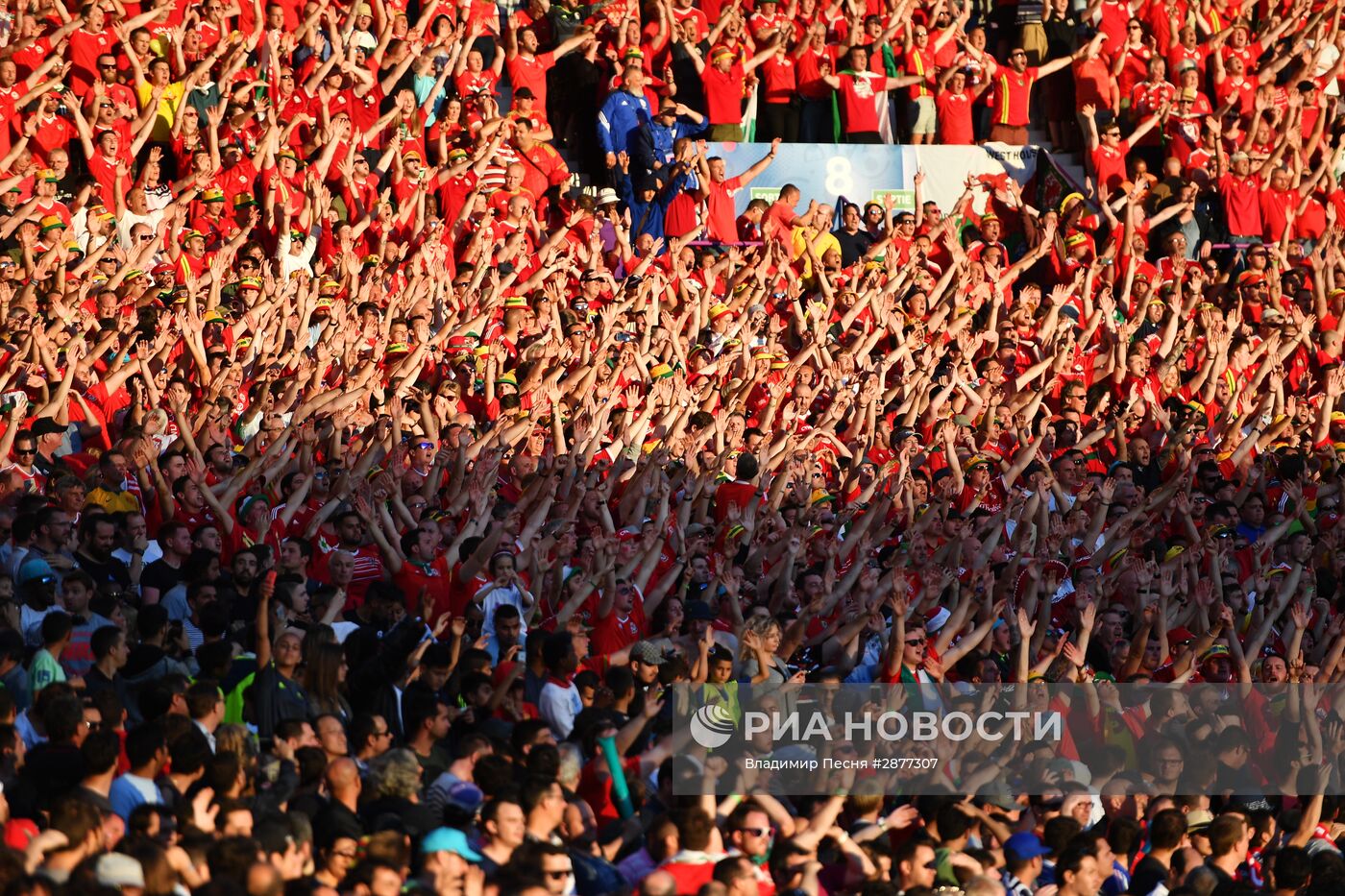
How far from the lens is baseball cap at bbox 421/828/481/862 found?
263 inches

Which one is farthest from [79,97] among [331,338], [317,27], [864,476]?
[864,476]

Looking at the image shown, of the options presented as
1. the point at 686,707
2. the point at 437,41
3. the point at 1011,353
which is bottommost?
the point at 1011,353

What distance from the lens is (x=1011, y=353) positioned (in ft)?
49.1

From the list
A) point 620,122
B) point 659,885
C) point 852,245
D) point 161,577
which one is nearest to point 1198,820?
point 659,885

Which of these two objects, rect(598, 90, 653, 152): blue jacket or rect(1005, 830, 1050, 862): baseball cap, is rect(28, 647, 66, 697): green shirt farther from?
rect(598, 90, 653, 152): blue jacket

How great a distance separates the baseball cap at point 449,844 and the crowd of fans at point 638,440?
3cm

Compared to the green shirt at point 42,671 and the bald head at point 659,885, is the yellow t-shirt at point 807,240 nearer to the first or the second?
the green shirt at point 42,671

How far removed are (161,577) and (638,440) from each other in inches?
160

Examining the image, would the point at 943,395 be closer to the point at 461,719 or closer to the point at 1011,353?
the point at 1011,353

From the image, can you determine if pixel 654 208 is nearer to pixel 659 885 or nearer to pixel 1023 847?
pixel 1023 847

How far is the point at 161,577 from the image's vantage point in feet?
30.9

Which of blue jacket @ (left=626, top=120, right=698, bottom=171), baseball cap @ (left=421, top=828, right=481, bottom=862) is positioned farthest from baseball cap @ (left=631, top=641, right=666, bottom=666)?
blue jacket @ (left=626, top=120, right=698, bottom=171)

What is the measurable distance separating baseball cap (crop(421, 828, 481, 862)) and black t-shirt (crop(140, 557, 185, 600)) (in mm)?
3005

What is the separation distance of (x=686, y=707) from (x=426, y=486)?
3238mm
